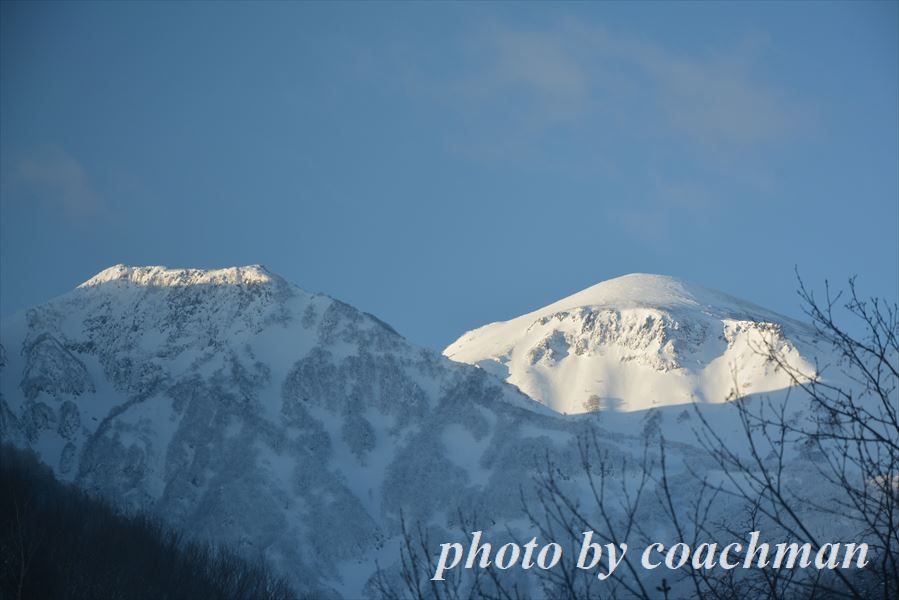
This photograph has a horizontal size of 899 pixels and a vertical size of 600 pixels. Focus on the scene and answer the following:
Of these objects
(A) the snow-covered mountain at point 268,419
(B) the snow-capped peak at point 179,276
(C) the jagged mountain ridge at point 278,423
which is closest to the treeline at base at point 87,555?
(C) the jagged mountain ridge at point 278,423

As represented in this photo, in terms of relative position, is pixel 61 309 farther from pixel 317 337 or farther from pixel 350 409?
pixel 350 409

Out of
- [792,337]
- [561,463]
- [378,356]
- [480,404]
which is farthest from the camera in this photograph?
[792,337]

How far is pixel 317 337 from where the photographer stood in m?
155

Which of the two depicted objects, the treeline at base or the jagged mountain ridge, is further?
the jagged mountain ridge

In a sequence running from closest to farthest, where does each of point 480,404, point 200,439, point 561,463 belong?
point 561,463 → point 200,439 → point 480,404

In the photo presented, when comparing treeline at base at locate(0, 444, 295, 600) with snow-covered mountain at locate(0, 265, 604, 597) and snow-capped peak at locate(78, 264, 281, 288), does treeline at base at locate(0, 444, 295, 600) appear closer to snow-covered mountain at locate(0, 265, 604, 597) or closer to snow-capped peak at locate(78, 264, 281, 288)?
snow-covered mountain at locate(0, 265, 604, 597)

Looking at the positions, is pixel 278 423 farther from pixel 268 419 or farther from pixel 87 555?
pixel 87 555

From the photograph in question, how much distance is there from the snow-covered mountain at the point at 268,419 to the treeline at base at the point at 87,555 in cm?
3588

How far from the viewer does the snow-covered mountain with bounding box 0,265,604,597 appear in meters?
121

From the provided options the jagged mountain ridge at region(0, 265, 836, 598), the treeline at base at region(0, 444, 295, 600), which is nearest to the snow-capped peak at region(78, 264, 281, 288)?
the jagged mountain ridge at region(0, 265, 836, 598)

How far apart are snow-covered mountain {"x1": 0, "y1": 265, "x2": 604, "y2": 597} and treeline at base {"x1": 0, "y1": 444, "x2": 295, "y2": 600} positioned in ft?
Result: 118

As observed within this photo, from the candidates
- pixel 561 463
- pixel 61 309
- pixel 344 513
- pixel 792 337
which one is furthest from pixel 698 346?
pixel 61 309

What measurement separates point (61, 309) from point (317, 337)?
38776mm

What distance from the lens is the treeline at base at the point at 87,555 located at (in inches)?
1732
